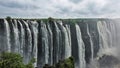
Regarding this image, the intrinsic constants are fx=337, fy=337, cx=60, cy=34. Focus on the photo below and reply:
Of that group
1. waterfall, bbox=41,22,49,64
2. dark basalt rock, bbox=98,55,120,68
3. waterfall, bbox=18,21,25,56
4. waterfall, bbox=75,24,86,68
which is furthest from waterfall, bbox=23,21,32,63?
dark basalt rock, bbox=98,55,120,68

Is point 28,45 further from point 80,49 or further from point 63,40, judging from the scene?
point 80,49

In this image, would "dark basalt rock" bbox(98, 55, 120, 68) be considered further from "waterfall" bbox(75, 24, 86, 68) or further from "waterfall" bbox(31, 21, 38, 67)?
"waterfall" bbox(31, 21, 38, 67)

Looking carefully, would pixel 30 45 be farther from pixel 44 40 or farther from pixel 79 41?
pixel 79 41

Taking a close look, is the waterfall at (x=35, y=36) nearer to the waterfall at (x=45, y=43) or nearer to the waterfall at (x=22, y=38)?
the waterfall at (x=45, y=43)

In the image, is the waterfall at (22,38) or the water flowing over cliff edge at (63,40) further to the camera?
the waterfall at (22,38)

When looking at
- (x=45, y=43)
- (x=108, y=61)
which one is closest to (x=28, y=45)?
(x=45, y=43)

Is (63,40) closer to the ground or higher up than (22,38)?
closer to the ground

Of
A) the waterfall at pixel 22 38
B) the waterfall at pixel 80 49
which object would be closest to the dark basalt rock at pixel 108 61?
the waterfall at pixel 80 49

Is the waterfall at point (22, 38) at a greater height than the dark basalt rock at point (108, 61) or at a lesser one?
greater
